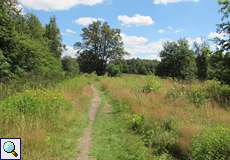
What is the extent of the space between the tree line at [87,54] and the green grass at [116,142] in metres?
12.1

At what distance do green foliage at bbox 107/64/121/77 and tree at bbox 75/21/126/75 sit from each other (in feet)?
9.89

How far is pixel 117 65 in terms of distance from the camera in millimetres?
83188

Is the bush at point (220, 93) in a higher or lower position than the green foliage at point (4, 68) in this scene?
lower

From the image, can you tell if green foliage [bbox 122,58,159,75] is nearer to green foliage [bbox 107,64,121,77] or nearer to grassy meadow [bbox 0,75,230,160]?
green foliage [bbox 107,64,121,77]

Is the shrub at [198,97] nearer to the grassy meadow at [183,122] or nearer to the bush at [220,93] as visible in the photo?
the grassy meadow at [183,122]

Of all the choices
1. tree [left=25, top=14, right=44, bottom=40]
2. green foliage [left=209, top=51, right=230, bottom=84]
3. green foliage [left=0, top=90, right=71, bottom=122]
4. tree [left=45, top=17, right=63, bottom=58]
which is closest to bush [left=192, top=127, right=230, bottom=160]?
green foliage [left=0, top=90, right=71, bottom=122]

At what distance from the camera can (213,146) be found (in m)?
9.30

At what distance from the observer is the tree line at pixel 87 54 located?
30.4 meters

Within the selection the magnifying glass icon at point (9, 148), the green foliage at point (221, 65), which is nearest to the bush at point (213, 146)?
the magnifying glass icon at point (9, 148)

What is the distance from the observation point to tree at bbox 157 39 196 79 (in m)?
63.4

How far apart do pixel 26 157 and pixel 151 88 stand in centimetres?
1726

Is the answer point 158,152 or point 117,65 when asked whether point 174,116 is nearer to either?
point 158,152

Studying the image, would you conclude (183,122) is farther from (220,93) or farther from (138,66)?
(138,66)

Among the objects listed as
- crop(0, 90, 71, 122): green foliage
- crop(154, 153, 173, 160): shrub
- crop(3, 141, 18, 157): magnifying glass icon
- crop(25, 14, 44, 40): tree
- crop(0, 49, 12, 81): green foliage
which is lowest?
crop(154, 153, 173, 160): shrub
